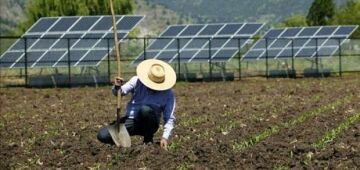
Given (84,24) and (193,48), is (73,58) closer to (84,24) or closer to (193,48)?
(84,24)

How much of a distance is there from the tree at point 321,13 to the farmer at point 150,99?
95.4 meters

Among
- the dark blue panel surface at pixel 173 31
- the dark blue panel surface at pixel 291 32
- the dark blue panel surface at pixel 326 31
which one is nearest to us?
the dark blue panel surface at pixel 173 31

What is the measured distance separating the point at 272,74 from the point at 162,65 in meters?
29.6

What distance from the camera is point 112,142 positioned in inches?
410

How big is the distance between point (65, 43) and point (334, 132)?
22.0 metres

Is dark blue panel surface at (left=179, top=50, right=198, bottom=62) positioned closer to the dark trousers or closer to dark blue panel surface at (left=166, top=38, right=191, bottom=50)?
dark blue panel surface at (left=166, top=38, right=191, bottom=50)

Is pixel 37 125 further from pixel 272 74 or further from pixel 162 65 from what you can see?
pixel 272 74

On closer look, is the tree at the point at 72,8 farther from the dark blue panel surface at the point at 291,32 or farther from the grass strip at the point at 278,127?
the grass strip at the point at 278,127

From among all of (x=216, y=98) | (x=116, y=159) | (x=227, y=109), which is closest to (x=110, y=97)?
(x=216, y=98)

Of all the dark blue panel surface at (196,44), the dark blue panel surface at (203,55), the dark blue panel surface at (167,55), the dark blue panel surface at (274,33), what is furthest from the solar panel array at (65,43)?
the dark blue panel surface at (274,33)

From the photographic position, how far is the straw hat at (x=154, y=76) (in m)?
9.80

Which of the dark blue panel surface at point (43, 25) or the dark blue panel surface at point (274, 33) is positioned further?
the dark blue panel surface at point (274, 33)

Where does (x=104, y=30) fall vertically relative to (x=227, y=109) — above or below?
above

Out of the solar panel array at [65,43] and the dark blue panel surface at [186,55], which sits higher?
the solar panel array at [65,43]
